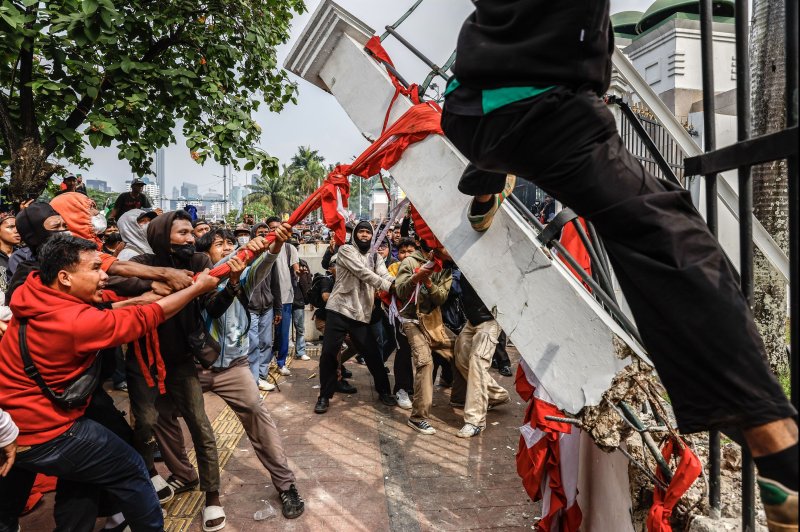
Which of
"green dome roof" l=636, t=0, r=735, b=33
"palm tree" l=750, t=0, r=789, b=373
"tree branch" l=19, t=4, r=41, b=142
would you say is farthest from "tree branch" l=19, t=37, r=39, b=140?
"green dome roof" l=636, t=0, r=735, b=33

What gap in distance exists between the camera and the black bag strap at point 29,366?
2619 millimetres

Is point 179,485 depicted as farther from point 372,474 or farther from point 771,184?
point 771,184

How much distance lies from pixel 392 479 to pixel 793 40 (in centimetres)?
405

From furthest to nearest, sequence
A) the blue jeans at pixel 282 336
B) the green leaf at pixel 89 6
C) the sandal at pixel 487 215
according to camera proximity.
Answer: the blue jeans at pixel 282 336
the green leaf at pixel 89 6
the sandal at pixel 487 215

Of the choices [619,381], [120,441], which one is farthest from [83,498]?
[619,381]

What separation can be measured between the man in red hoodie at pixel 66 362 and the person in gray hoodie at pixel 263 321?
328cm

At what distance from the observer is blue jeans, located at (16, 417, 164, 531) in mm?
2682

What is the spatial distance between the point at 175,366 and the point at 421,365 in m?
2.69

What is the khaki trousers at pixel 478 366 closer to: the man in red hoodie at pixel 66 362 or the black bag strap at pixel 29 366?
the man in red hoodie at pixel 66 362

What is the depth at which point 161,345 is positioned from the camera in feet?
12.1

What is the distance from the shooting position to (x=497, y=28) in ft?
3.92

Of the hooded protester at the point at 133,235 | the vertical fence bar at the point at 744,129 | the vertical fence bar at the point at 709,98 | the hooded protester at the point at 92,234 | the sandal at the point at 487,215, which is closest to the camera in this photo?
the vertical fence bar at the point at 744,129

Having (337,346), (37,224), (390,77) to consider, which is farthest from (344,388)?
(390,77)

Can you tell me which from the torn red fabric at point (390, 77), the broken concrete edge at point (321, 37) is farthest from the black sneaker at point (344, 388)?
the torn red fabric at point (390, 77)
